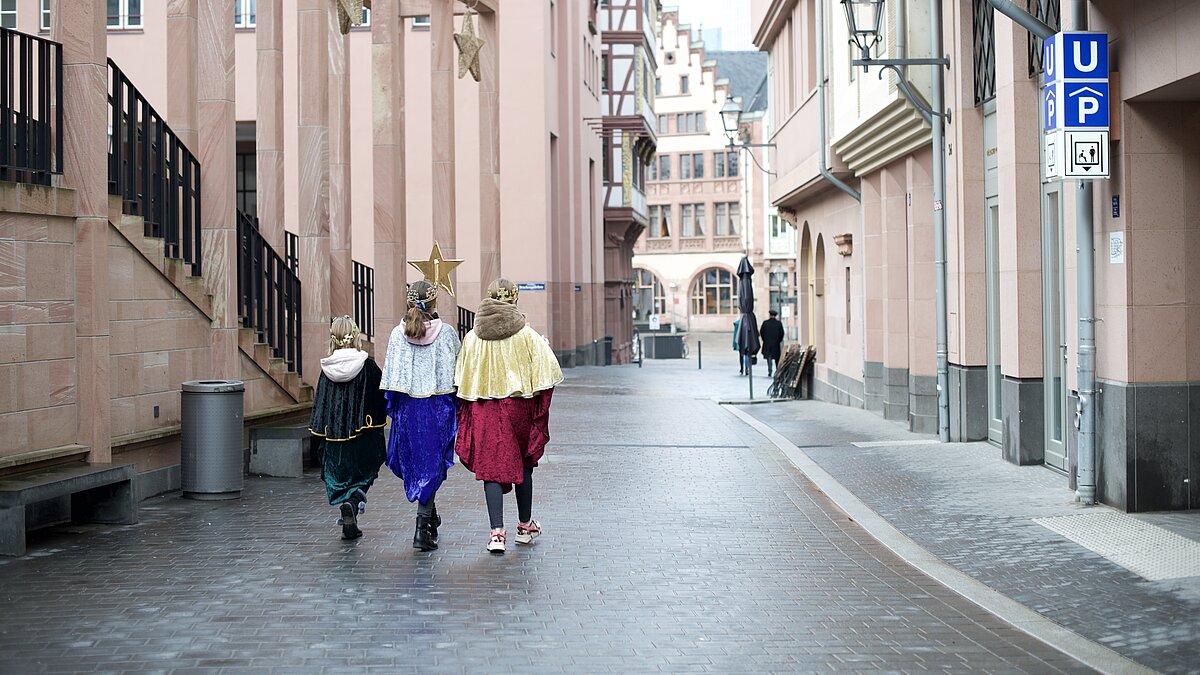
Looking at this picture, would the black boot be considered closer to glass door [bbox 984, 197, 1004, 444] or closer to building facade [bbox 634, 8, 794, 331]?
glass door [bbox 984, 197, 1004, 444]

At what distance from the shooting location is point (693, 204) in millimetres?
91438

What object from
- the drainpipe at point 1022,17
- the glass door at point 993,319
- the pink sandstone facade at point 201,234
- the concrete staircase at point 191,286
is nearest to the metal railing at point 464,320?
the pink sandstone facade at point 201,234

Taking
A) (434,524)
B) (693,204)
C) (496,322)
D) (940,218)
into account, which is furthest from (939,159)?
(693,204)

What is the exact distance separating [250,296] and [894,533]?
7837 millimetres

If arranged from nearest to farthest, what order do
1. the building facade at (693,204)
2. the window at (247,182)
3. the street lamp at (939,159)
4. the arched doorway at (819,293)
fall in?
the street lamp at (939,159) < the arched doorway at (819,293) < the window at (247,182) < the building facade at (693,204)

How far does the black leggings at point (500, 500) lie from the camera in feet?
32.1

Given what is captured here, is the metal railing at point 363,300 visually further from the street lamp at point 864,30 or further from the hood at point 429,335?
the hood at point 429,335

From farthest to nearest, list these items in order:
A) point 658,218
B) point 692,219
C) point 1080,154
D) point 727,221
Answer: point 658,218 < point 692,219 < point 727,221 < point 1080,154

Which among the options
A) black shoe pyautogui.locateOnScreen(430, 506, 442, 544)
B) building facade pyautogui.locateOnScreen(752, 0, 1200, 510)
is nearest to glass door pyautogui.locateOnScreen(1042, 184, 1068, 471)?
building facade pyautogui.locateOnScreen(752, 0, 1200, 510)

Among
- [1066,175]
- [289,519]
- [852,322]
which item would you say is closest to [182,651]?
[289,519]

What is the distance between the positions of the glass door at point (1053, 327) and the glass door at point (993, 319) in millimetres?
2250

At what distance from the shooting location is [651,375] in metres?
41.1

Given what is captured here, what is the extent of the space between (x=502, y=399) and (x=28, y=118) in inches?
167

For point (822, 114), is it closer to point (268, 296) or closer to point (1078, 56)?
point (268, 296)
